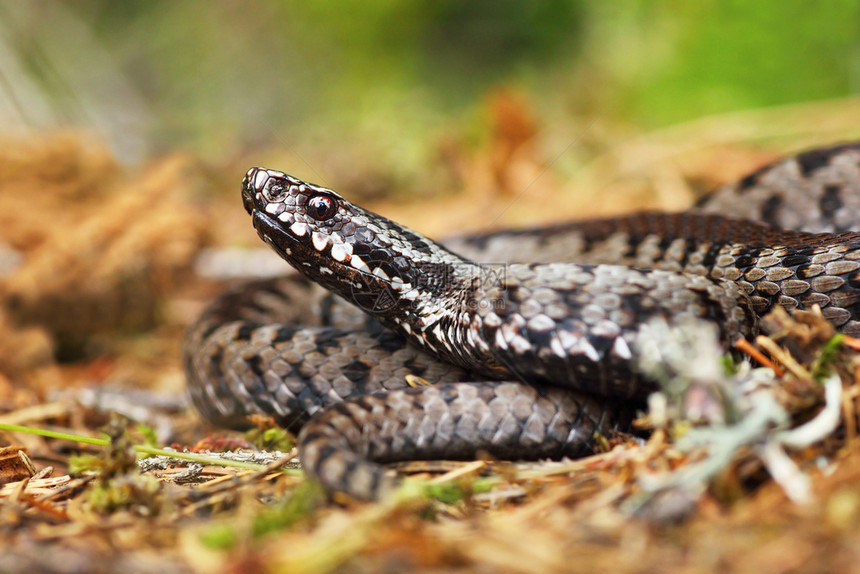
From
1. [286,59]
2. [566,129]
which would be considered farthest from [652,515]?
[286,59]

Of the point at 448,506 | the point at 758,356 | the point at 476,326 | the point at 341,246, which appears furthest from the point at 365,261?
the point at 758,356

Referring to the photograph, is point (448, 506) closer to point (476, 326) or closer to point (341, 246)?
point (476, 326)

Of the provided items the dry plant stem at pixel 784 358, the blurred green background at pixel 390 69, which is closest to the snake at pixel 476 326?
the dry plant stem at pixel 784 358

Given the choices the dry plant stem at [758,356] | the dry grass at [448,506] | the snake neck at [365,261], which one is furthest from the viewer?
the snake neck at [365,261]

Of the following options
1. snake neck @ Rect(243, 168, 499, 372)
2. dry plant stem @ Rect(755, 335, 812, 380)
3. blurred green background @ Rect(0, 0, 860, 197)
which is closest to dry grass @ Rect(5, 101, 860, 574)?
dry plant stem @ Rect(755, 335, 812, 380)

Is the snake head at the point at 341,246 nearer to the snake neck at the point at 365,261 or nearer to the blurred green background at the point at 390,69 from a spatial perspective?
the snake neck at the point at 365,261

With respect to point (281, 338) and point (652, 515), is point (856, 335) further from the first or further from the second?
point (281, 338)
